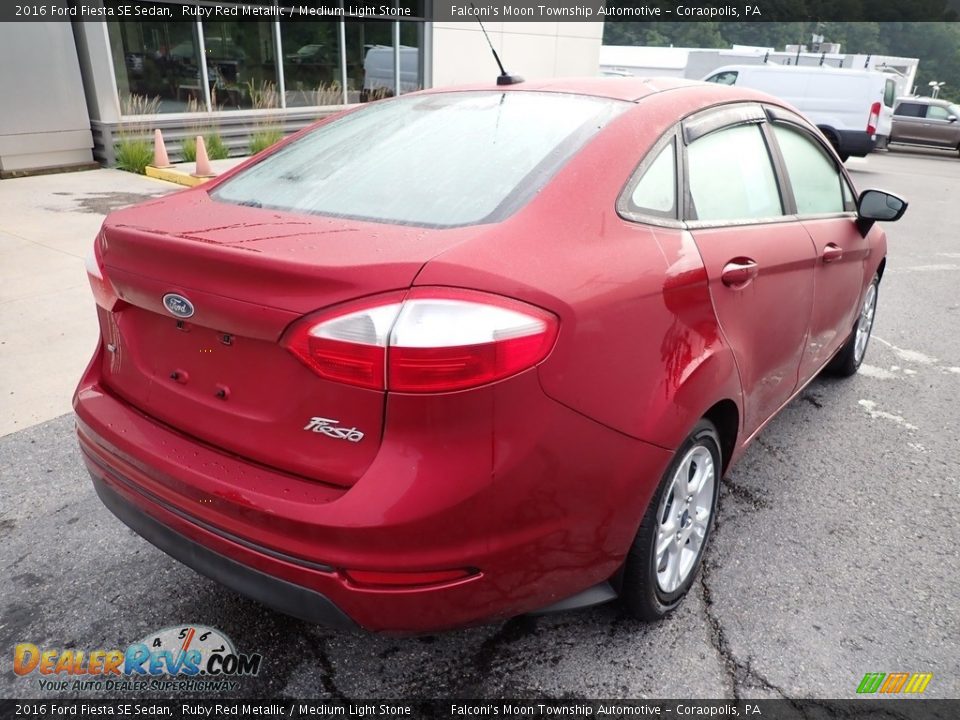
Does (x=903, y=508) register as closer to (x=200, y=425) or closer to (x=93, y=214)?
(x=200, y=425)

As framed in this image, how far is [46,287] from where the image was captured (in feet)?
17.6

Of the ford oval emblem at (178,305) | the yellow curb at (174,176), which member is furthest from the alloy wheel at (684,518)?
the yellow curb at (174,176)

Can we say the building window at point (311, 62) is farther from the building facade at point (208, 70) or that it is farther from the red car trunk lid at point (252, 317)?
the red car trunk lid at point (252, 317)

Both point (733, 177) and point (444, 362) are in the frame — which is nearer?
point (444, 362)

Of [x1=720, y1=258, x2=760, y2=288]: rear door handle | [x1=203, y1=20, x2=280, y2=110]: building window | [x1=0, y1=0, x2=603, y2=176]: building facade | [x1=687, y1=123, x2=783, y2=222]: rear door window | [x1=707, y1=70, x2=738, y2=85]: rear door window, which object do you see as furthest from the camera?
[x1=707, y1=70, x2=738, y2=85]: rear door window

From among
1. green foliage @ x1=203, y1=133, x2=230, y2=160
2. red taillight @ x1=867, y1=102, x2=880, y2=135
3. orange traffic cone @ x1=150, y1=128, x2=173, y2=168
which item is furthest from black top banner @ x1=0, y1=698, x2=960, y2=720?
red taillight @ x1=867, y1=102, x2=880, y2=135

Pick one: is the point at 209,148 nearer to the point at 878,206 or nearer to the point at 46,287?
the point at 46,287

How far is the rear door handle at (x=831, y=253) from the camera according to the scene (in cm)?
305

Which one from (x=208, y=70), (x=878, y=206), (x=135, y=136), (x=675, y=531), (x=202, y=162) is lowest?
(x=202, y=162)

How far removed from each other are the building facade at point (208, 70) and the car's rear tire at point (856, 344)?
9695 mm

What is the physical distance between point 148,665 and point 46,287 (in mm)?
4132

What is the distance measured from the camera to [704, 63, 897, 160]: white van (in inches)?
585

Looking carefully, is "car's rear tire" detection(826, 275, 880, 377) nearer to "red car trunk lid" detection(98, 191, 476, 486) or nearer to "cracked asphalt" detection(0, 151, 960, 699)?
"cracked asphalt" detection(0, 151, 960, 699)

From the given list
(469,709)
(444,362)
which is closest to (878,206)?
(444,362)
